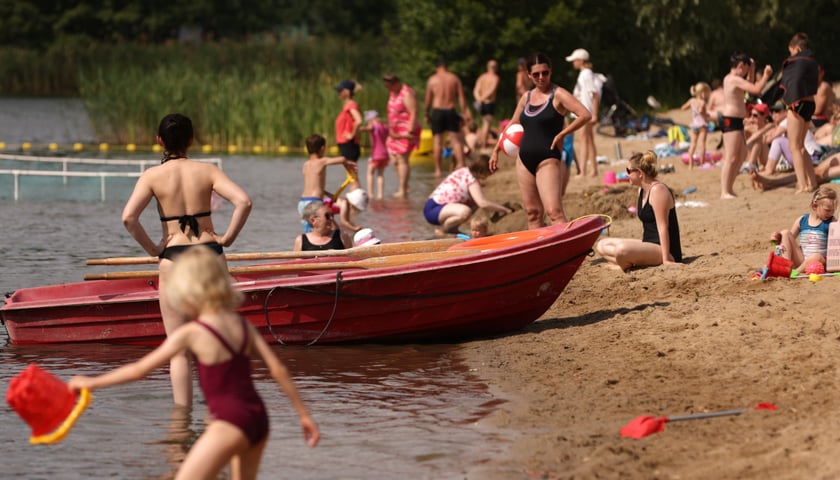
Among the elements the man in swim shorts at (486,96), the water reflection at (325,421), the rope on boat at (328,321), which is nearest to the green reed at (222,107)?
the man in swim shorts at (486,96)

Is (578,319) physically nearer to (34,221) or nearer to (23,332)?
(23,332)

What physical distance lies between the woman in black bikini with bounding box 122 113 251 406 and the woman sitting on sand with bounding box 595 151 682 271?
469cm

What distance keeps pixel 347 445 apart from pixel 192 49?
58174 millimetres

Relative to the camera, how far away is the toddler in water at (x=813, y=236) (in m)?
10.7

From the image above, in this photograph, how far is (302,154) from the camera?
30469mm

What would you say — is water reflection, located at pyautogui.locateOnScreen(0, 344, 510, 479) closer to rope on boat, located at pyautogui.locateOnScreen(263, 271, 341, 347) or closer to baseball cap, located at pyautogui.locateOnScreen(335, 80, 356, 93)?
rope on boat, located at pyautogui.locateOnScreen(263, 271, 341, 347)

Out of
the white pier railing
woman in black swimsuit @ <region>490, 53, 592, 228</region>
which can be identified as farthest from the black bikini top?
the white pier railing

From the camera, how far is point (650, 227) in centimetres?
1195

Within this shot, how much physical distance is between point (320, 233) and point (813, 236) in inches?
154

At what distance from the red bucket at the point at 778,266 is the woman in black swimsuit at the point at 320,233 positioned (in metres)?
3.43

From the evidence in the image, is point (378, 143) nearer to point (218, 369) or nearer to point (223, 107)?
point (223, 107)

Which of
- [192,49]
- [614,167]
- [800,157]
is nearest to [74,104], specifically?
[192,49]

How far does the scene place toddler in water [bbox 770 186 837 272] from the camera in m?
10.7

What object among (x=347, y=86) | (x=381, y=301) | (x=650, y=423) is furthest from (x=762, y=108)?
(x=650, y=423)
